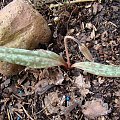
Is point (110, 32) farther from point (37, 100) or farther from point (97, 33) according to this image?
point (37, 100)

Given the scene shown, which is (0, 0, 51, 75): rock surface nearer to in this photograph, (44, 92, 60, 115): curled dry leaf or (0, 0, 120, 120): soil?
(0, 0, 120, 120): soil

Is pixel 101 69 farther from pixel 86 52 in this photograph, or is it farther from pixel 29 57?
pixel 29 57

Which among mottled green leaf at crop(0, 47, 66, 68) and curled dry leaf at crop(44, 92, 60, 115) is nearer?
mottled green leaf at crop(0, 47, 66, 68)

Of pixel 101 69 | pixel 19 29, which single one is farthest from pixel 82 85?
pixel 19 29

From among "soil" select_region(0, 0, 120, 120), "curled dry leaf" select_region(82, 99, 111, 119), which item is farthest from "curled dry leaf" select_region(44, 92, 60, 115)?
"curled dry leaf" select_region(82, 99, 111, 119)

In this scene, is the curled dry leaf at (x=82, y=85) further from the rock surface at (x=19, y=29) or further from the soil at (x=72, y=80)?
the rock surface at (x=19, y=29)

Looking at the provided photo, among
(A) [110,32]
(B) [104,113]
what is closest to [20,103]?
(B) [104,113]
